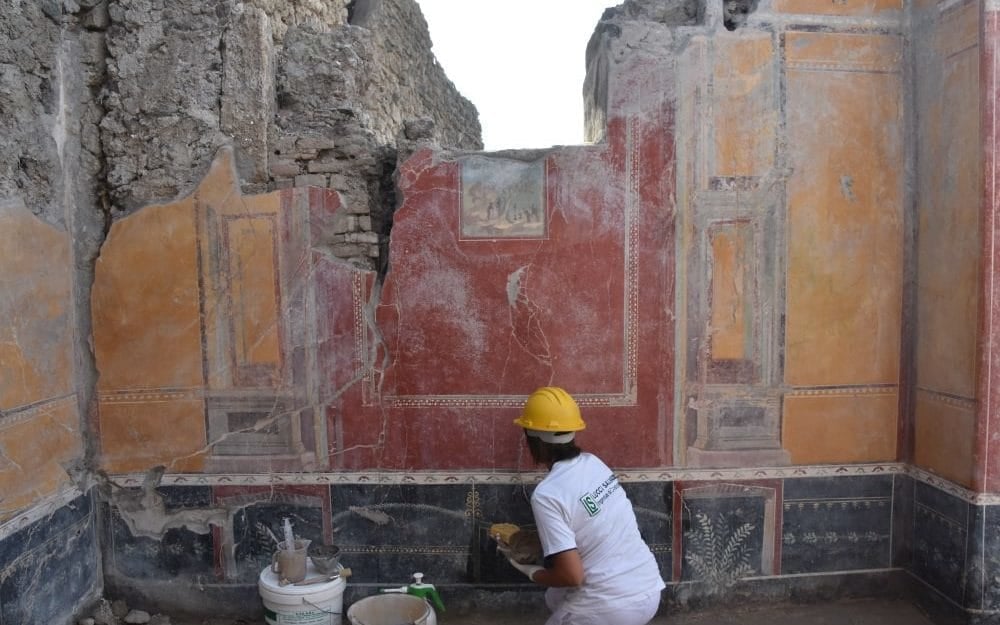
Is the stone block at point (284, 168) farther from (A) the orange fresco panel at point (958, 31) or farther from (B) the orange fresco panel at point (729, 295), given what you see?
(A) the orange fresco panel at point (958, 31)

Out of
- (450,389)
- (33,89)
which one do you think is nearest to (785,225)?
(450,389)

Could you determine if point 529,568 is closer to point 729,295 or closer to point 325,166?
point 729,295

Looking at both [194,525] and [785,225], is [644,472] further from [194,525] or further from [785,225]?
[194,525]

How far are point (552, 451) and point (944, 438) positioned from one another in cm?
201

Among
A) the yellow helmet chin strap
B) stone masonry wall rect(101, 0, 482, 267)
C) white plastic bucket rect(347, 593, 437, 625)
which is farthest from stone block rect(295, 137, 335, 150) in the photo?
white plastic bucket rect(347, 593, 437, 625)

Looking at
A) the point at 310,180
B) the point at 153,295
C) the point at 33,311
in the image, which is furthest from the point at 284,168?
the point at 33,311

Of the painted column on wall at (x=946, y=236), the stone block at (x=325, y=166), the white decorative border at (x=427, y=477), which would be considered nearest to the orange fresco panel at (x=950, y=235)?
the painted column on wall at (x=946, y=236)

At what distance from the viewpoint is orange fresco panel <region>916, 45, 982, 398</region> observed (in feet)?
10.4

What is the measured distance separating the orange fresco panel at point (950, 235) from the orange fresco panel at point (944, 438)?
86 mm

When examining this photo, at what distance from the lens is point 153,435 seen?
3.49 meters

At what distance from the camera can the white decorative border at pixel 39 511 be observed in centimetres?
288

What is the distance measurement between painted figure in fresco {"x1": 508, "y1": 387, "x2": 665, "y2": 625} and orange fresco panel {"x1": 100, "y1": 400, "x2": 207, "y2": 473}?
73.7 inches

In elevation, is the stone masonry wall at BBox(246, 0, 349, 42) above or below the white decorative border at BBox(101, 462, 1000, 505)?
above

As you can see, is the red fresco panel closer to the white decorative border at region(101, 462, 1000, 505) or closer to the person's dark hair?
the white decorative border at region(101, 462, 1000, 505)
